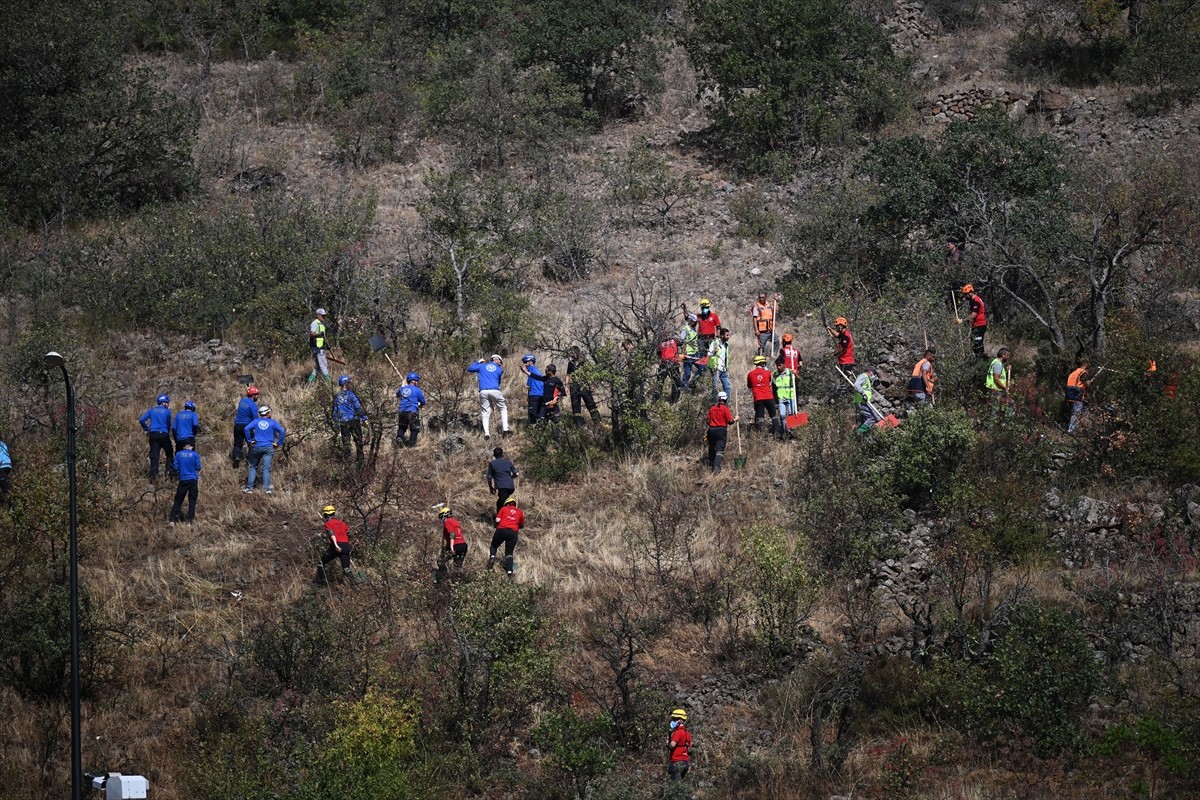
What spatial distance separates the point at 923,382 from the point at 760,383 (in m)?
2.57

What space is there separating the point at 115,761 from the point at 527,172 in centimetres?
2137

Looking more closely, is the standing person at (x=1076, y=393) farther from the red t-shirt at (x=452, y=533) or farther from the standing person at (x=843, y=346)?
the red t-shirt at (x=452, y=533)

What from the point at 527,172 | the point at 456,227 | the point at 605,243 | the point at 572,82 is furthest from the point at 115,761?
the point at 572,82

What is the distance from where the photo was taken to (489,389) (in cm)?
2112

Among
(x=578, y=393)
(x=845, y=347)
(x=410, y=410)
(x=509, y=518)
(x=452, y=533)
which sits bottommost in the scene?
(x=452, y=533)

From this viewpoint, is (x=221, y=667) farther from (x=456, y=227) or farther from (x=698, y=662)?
(x=456, y=227)

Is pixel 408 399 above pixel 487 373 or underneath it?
underneath

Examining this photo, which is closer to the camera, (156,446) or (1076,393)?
(156,446)

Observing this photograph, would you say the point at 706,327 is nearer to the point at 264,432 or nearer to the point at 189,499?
the point at 264,432

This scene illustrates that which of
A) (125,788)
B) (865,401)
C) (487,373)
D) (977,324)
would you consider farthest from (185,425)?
(977,324)

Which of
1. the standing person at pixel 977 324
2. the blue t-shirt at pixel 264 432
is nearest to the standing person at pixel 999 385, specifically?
the standing person at pixel 977 324

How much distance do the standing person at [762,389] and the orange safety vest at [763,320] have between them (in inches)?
81.2

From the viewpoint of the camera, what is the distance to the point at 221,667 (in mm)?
16156

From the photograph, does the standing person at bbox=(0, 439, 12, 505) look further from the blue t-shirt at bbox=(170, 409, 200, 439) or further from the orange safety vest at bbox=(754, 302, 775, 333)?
the orange safety vest at bbox=(754, 302, 775, 333)
